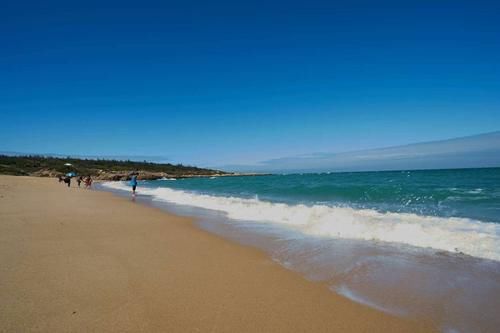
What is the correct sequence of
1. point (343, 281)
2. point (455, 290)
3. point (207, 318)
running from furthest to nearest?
point (343, 281), point (455, 290), point (207, 318)

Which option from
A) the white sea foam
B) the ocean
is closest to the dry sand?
the ocean

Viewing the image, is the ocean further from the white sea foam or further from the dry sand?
the dry sand

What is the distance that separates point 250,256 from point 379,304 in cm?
284

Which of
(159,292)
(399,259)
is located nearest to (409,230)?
(399,259)

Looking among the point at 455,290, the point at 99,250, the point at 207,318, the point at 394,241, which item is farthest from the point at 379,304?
the point at 99,250

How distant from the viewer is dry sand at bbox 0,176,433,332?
335 centimetres

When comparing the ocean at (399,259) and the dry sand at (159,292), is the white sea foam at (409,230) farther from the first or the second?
the dry sand at (159,292)

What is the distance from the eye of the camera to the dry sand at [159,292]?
3.35 meters

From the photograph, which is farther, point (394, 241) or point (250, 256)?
point (394, 241)

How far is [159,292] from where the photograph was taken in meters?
4.16

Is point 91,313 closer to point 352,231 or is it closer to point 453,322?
point 453,322

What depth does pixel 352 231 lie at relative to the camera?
8.52m

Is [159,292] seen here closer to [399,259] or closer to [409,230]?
[399,259]

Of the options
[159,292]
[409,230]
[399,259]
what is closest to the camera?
[159,292]
